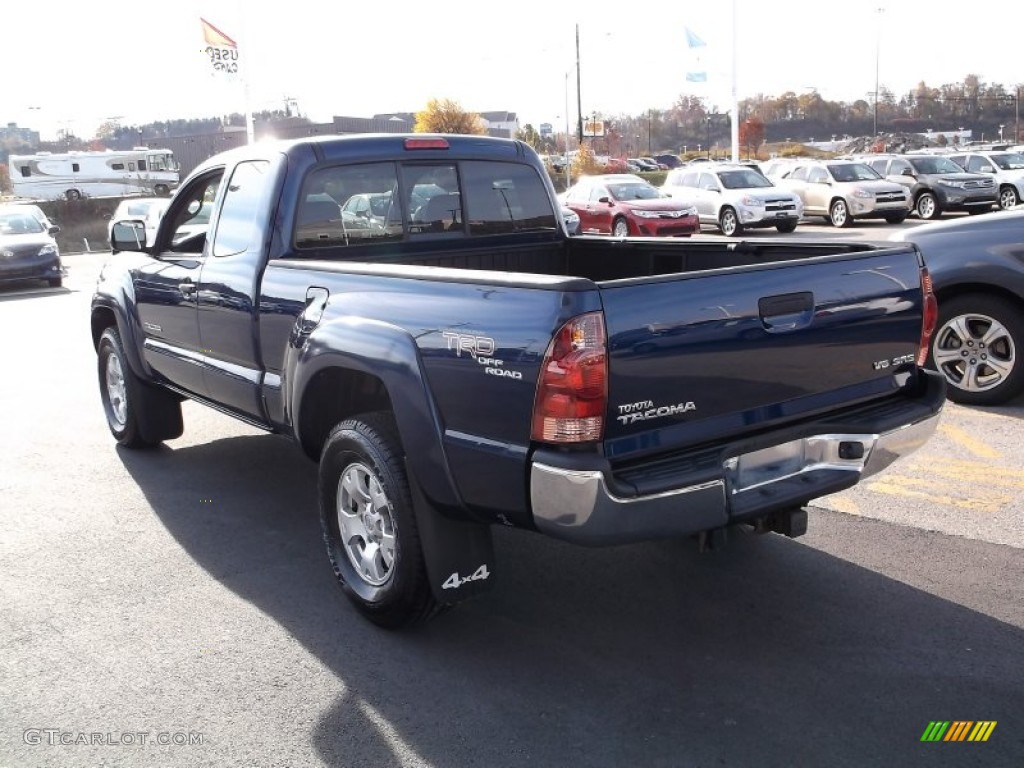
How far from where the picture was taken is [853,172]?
2509 centimetres

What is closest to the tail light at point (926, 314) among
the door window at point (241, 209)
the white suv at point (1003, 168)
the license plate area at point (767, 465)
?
the license plate area at point (767, 465)

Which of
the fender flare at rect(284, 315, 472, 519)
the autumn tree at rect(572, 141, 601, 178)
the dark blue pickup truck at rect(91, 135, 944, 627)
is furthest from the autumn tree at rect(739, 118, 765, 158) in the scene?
the fender flare at rect(284, 315, 472, 519)

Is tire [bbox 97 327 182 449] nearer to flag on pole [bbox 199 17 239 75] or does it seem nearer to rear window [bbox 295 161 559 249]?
rear window [bbox 295 161 559 249]

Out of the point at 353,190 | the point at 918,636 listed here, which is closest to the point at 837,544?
the point at 918,636

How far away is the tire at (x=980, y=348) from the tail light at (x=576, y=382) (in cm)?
493

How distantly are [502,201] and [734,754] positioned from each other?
138 inches

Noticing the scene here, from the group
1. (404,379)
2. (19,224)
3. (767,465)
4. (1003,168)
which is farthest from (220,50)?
(767,465)

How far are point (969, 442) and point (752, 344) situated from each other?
3.73 metres

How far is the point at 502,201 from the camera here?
5.71 m

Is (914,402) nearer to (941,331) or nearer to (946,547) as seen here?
(946,547)

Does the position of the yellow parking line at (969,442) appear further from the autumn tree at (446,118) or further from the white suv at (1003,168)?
the autumn tree at (446,118)

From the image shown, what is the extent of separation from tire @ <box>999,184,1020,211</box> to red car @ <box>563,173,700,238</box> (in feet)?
31.3

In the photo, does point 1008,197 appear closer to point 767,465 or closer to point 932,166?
point 932,166

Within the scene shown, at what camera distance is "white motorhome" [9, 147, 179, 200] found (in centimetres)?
5738
